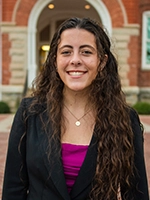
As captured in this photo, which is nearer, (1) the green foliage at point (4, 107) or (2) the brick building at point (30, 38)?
(1) the green foliage at point (4, 107)

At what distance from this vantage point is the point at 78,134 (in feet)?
5.62

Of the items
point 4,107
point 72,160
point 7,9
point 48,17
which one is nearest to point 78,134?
point 72,160

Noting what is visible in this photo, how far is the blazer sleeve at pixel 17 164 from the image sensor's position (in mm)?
1695

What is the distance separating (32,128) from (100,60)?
484 mm

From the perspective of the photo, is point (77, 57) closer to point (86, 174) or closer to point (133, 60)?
point (86, 174)

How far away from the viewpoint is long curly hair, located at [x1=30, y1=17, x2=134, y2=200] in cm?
165

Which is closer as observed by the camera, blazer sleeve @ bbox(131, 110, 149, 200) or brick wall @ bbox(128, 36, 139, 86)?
blazer sleeve @ bbox(131, 110, 149, 200)

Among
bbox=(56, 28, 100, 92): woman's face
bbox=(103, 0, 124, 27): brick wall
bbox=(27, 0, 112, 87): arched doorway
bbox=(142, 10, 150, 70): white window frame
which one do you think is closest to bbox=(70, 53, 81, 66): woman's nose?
bbox=(56, 28, 100, 92): woman's face

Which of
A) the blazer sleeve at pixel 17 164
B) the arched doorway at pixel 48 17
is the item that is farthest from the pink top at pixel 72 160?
the arched doorway at pixel 48 17

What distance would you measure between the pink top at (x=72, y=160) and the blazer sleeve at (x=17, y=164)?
0.22 meters

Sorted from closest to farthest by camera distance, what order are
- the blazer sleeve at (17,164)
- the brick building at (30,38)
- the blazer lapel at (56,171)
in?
the blazer lapel at (56,171), the blazer sleeve at (17,164), the brick building at (30,38)

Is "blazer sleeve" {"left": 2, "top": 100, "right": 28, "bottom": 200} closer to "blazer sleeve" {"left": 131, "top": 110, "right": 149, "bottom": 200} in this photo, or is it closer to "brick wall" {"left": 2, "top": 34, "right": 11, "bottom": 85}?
"blazer sleeve" {"left": 131, "top": 110, "right": 149, "bottom": 200}

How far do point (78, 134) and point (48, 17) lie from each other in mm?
16102

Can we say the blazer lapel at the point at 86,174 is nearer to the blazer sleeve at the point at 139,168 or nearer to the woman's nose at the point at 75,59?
the blazer sleeve at the point at 139,168
